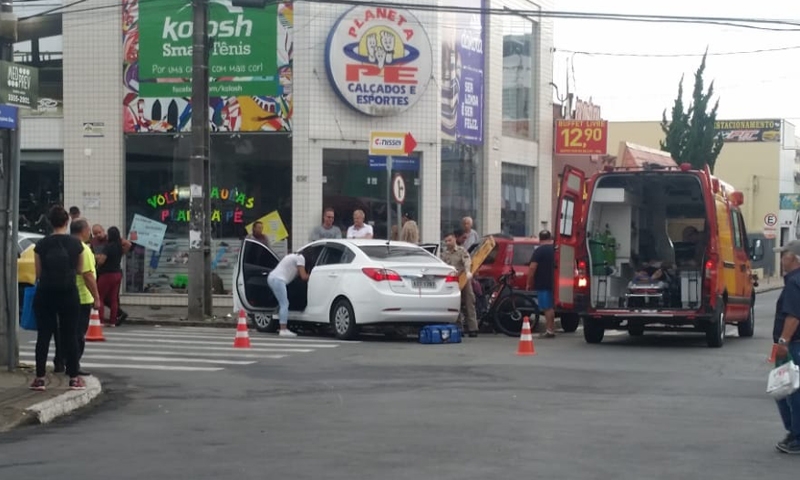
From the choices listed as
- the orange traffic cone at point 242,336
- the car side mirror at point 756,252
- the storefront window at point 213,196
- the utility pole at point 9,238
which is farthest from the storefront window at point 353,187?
the utility pole at point 9,238

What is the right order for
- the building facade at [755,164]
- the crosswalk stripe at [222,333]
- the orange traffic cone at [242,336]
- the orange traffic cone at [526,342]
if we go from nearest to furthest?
the orange traffic cone at [526,342] < the orange traffic cone at [242,336] < the crosswalk stripe at [222,333] < the building facade at [755,164]

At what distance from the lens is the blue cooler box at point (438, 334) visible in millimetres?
18250

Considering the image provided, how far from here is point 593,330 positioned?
18.8m

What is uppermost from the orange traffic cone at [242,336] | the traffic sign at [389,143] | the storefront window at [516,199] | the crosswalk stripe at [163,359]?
the traffic sign at [389,143]

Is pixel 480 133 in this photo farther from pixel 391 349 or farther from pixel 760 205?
pixel 760 205

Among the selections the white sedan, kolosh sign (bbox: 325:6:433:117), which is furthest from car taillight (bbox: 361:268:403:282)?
kolosh sign (bbox: 325:6:433:117)

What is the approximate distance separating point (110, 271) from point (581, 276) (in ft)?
27.6

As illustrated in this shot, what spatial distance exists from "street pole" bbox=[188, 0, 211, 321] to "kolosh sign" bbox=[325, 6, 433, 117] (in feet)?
13.3

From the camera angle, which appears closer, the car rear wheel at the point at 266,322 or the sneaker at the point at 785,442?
the sneaker at the point at 785,442

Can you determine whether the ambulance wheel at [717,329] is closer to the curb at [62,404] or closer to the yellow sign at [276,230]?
the curb at [62,404]

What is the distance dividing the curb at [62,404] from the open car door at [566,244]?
8008 mm

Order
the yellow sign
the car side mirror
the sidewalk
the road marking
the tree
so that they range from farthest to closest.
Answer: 1. the tree
2. the yellow sign
3. the car side mirror
4. the road marking
5. the sidewalk

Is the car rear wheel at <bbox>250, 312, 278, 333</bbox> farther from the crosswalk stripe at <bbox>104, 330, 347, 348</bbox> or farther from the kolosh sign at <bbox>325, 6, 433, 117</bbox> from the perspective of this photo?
the kolosh sign at <bbox>325, 6, 433, 117</bbox>

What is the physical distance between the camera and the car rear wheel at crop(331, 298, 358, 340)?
18.5 m
